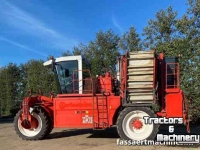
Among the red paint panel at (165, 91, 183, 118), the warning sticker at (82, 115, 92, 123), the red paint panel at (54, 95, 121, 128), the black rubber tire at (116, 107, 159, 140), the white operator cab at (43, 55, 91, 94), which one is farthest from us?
the white operator cab at (43, 55, 91, 94)

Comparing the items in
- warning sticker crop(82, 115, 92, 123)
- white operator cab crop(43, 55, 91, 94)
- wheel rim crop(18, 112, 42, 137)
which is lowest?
wheel rim crop(18, 112, 42, 137)

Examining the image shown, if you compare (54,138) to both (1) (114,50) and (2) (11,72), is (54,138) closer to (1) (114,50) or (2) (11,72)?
(1) (114,50)

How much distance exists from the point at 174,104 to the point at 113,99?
2308 mm

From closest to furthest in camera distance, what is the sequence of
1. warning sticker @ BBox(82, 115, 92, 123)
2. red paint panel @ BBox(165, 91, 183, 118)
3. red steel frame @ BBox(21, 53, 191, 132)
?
red paint panel @ BBox(165, 91, 183, 118)
red steel frame @ BBox(21, 53, 191, 132)
warning sticker @ BBox(82, 115, 92, 123)

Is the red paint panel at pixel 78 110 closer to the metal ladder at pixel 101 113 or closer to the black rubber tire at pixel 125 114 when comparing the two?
the metal ladder at pixel 101 113

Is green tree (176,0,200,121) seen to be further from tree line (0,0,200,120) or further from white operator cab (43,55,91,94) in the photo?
white operator cab (43,55,91,94)

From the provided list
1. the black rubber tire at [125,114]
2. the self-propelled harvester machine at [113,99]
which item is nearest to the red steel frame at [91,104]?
the self-propelled harvester machine at [113,99]

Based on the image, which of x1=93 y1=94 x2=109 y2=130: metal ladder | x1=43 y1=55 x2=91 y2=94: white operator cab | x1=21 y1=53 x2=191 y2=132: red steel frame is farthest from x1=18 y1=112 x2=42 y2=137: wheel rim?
x1=93 y1=94 x2=109 y2=130: metal ladder

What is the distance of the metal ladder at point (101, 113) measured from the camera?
37.2 feet

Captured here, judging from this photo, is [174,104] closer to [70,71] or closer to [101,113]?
[101,113]

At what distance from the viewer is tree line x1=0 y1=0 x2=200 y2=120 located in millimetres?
16703

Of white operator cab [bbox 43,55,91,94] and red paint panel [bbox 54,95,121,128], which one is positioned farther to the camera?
white operator cab [bbox 43,55,91,94]

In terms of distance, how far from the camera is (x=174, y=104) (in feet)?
35.3

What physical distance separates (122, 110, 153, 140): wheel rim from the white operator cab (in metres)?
2.58
